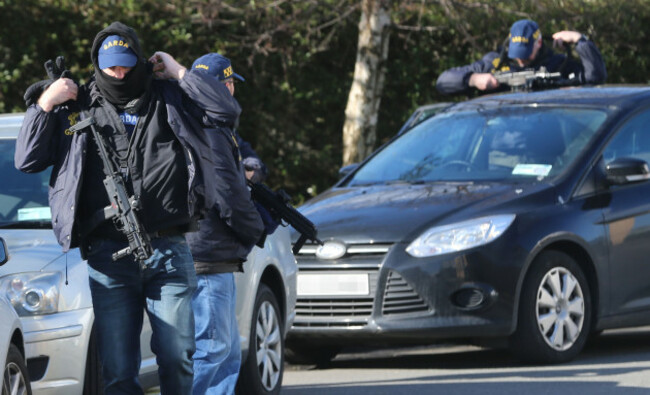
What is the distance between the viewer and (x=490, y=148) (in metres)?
9.09

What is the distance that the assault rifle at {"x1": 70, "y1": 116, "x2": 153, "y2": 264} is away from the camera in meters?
4.93

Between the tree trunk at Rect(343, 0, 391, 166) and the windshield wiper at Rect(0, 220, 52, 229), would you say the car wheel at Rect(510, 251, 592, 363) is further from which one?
the tree trunk at Rect(343, 0, 391, 166)

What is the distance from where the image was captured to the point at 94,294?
5.17 metres

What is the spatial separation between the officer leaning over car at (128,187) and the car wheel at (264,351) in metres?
1.78

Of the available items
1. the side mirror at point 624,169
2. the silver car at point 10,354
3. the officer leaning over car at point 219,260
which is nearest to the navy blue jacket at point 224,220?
the officer leaning over car at point 219,260

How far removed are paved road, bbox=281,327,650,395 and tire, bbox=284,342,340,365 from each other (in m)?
0.06

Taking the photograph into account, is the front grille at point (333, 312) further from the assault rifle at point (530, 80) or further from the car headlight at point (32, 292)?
the assault rifle at point (530, 80)

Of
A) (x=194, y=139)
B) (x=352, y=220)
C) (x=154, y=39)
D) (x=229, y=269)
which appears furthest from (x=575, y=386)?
(x=154, y=39)

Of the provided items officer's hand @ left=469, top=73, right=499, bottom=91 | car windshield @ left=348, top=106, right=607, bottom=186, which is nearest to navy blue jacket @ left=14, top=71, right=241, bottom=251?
car windshield @ left=348, top=106, right=607, bottom=186

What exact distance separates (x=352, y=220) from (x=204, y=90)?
3165 millimetres

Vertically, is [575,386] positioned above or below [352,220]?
below

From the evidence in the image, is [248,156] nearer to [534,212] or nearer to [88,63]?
[534,212]

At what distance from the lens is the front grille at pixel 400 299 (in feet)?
26.3

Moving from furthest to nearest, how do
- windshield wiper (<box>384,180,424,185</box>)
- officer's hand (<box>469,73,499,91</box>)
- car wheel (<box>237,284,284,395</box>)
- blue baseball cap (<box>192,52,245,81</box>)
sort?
1. officer's hand (<box>469,73,499,91</box>)
2. windshield wiper (<box>384,180,424,185</box>)
3. car wheel (<box>237,284,284,395</box>)
4. blue baseball cap (<box>192,52,245,81</box>)
